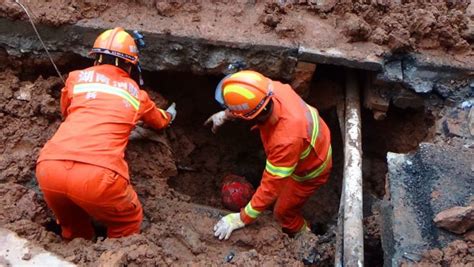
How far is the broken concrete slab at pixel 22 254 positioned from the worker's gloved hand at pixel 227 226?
4.03 feet

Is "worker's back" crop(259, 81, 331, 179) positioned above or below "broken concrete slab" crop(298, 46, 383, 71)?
below

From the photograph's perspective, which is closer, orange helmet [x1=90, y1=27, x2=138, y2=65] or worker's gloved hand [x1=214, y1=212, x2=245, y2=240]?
orange helmet [x1=90, y1=27, x2=138, y2=65]

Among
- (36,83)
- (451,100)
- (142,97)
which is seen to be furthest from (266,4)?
(36,83)

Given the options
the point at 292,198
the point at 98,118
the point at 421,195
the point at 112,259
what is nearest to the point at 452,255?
the point at 421,195

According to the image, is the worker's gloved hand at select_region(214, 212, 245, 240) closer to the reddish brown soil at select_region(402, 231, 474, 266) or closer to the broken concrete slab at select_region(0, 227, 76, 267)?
the broken concrete slab at select_region(0, 227, 76, 267)

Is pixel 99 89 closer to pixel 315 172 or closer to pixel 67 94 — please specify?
pixel 67 94

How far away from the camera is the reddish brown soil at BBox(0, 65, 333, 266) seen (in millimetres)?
3797

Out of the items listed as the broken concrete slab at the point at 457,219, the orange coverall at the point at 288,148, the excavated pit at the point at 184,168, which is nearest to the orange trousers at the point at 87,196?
the excavated pit at the point at 184,168

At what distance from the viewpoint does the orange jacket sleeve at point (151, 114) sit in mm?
4309

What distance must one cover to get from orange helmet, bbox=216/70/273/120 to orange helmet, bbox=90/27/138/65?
0.82 m

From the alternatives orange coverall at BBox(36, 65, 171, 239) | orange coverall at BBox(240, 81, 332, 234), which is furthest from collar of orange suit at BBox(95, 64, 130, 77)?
orange coverall at BBox(240, 81, 332, 234)

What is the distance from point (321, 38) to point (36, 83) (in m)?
2.59

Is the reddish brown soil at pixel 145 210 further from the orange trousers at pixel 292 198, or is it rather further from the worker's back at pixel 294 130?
the worker's back at pixel 294 130

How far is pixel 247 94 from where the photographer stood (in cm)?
396
